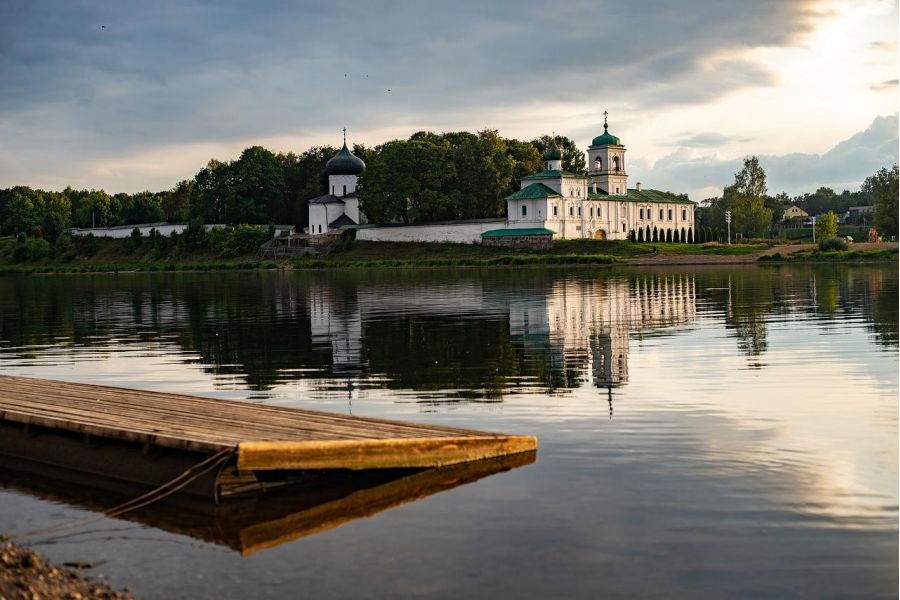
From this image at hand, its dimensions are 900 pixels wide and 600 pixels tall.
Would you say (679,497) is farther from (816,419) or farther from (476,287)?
(476,287)

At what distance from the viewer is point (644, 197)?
116438mm

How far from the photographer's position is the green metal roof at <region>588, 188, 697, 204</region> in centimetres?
11211

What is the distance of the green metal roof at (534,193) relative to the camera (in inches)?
4174

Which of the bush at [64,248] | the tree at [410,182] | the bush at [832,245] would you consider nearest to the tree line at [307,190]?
the tree at [410,182]

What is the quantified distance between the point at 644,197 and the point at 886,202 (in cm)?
2651

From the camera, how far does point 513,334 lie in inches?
1131

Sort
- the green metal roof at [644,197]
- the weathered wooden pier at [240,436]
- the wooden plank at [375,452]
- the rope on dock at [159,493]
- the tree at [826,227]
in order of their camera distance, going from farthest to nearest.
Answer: the green metal roof at [644,197], the tree at [826,227], the weathered wooden pier at [240,436], the wooden plank at [375,452], the rope on dock at [159,493]

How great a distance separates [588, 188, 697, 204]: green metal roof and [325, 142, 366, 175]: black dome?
30968 millimetres

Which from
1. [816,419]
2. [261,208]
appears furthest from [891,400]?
[261,208]

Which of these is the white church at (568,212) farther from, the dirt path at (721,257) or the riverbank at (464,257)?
the dirt path at (721,257)

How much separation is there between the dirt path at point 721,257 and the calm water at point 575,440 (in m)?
49.2

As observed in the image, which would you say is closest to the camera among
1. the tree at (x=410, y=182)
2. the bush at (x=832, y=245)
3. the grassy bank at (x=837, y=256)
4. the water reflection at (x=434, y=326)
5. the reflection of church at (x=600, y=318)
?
the water reflection at (x=434, y=326)

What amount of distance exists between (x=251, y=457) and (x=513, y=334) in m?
17.8

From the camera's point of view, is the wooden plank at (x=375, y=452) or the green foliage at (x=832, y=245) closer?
the wooden plank at (x=375, y=452)
